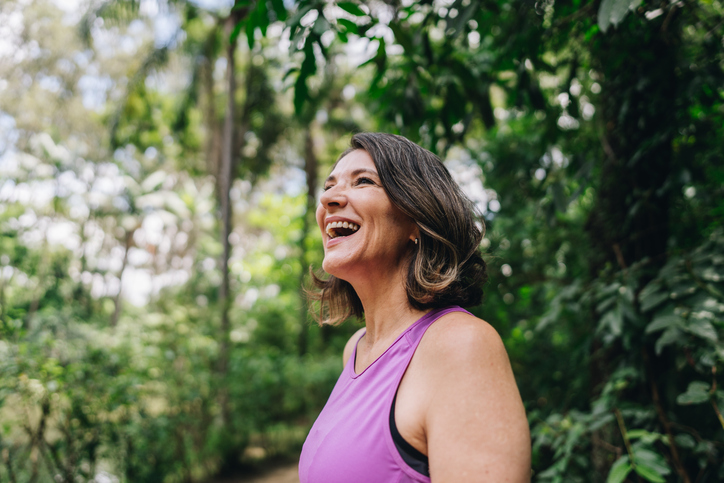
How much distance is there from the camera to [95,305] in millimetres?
10852

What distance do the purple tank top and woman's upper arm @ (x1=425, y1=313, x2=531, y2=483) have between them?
107 mm

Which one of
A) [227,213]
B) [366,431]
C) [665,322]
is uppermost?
[227,213]

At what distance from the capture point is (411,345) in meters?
1.10

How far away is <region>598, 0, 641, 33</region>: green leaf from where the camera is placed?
4.06ft

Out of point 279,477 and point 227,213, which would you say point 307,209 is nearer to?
point 227,213

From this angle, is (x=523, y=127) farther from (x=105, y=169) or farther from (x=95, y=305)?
(x=105, y=169)

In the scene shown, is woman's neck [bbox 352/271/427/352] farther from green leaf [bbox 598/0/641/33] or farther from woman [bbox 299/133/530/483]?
green leaf [bbox 598/0/641/33]

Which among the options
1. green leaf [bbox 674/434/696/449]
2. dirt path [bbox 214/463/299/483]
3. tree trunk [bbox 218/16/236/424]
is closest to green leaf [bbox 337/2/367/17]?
green leaf [bbox 674/434/696/449]

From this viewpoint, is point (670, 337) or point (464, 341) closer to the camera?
point (464, 341)

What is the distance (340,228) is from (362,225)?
0.39ft

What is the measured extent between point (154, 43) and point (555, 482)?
11.2m

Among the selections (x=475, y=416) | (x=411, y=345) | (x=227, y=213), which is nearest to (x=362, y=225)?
(x=411, y=345)

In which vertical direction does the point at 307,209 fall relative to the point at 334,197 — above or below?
above

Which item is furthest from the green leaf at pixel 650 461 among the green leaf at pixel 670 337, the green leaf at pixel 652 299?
the green leaf at pixel 652 299
